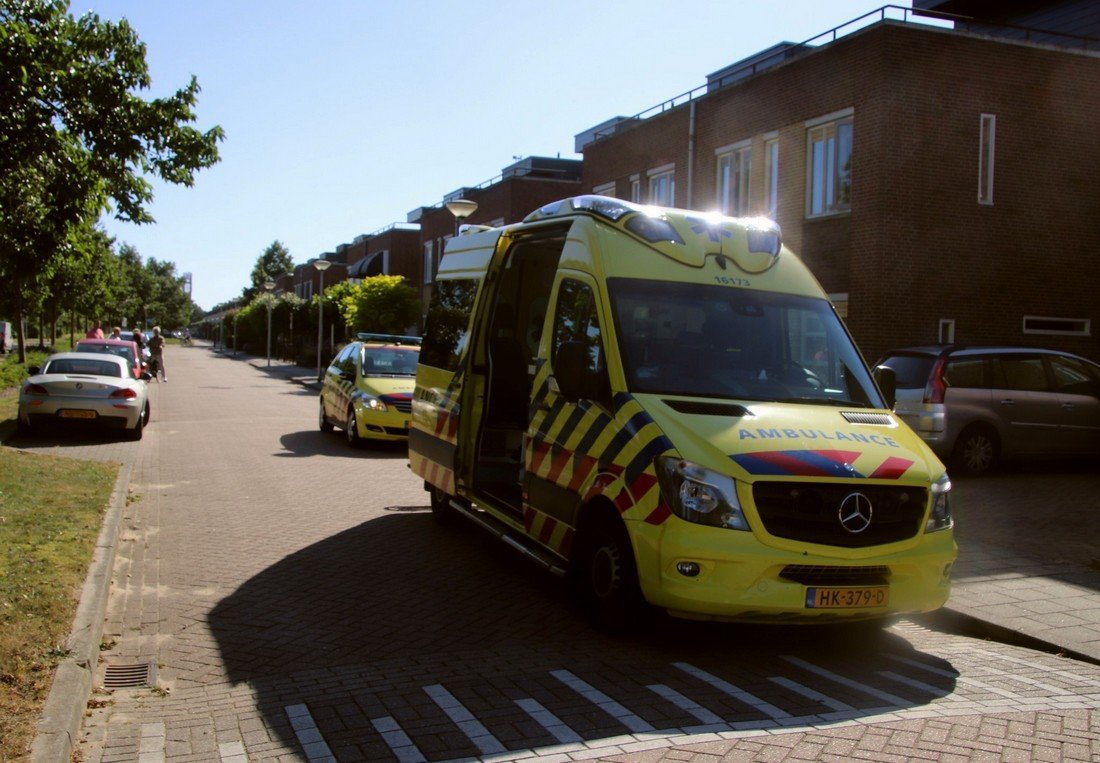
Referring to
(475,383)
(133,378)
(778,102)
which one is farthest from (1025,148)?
(133,378)

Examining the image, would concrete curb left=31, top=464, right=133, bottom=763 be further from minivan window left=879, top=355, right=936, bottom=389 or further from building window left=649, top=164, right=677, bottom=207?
building window left=649, top=164, right=677, bottom=207

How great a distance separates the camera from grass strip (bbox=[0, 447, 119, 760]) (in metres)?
4.67

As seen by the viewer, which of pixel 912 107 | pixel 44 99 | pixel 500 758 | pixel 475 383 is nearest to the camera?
pixel 500 758

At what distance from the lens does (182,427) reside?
61.3 ft

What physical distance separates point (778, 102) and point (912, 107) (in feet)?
10.8


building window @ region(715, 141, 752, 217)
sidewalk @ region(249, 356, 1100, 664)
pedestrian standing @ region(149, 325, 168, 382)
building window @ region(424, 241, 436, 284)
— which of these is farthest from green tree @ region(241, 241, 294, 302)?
sidewalk @ region(249, 356, 1100, 664)

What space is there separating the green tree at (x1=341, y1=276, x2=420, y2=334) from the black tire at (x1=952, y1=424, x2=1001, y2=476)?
86.6 ft

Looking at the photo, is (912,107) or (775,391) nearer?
(775,391)

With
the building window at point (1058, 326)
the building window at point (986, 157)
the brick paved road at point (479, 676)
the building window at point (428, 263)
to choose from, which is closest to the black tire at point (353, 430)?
the brick paved road at point (479, 676)

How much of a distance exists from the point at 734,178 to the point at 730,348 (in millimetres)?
16818

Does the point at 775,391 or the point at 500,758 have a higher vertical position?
the point at 775,391

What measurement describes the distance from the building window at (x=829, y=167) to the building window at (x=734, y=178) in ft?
6.77

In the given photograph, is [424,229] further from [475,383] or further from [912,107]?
[475,383]

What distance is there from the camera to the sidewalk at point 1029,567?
21.5ft
